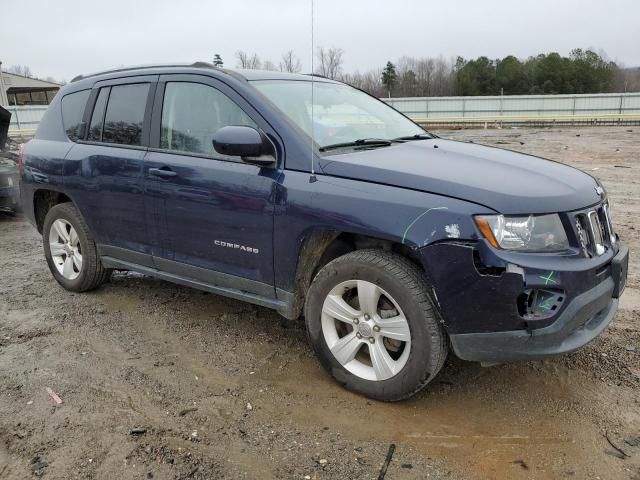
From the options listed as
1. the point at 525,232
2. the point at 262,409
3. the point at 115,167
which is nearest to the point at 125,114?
the point at 115,167

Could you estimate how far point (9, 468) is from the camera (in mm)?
2576

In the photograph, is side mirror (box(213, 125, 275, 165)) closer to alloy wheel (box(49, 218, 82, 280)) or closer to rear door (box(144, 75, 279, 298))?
rear door (box(144, 75, 279, 298))

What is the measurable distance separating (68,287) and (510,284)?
3943mm

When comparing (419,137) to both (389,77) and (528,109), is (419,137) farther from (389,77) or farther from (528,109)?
(389,77)

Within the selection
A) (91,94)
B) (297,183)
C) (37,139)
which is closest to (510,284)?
(297,183)

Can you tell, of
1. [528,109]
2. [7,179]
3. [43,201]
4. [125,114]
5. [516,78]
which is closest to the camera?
[125,114]

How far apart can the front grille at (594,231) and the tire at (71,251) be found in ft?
12.1

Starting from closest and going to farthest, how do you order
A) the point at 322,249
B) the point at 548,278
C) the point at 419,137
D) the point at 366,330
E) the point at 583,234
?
the point at 548,278, the point at 583,234, the point at 366,330, the point at 322,249, the point at 419,137

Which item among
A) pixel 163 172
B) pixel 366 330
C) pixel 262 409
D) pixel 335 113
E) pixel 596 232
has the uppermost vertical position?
pixel 335 113

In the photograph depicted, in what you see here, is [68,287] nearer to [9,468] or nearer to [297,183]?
[9,468]

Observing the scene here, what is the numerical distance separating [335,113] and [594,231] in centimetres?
183

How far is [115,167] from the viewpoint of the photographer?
13.4 feet

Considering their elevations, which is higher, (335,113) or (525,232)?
(335,113)

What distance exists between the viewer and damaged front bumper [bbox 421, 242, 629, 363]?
101 inches
